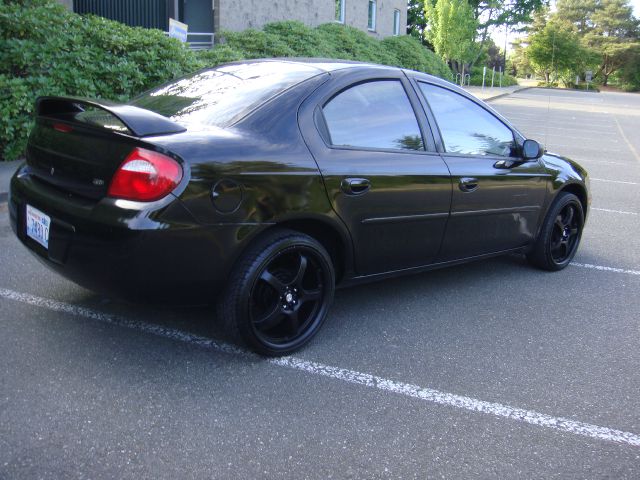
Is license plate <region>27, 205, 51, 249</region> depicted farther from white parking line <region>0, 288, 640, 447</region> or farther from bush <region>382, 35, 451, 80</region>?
bush <region>382, 35, 451, 80</region>

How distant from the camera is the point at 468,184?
14.1 feet

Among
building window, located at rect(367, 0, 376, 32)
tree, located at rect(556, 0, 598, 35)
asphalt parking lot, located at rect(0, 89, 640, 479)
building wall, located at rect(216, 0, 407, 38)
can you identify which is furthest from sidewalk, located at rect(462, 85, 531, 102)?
tree, located at rect(556, 0, 598, 35)

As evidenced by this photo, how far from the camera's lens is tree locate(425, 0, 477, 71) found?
37219 millimetres

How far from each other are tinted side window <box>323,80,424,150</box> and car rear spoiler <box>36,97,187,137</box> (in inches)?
37.1

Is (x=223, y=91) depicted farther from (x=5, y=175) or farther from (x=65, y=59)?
(x=65, y=59)

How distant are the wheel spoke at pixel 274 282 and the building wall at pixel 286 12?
45.5 ft

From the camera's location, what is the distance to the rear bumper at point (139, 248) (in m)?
2.97

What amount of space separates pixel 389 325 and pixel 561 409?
3.97 ft

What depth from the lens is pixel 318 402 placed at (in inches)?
120

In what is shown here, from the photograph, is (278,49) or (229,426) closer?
(229,426)

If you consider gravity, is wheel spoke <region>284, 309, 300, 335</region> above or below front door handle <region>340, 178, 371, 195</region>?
below

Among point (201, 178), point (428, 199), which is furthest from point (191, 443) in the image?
point (428, 199)

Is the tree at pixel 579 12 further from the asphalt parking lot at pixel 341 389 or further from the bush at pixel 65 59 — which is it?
the asphalt parking lot at pixel 341 389

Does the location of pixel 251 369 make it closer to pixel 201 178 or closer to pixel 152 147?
pixel 201 178
